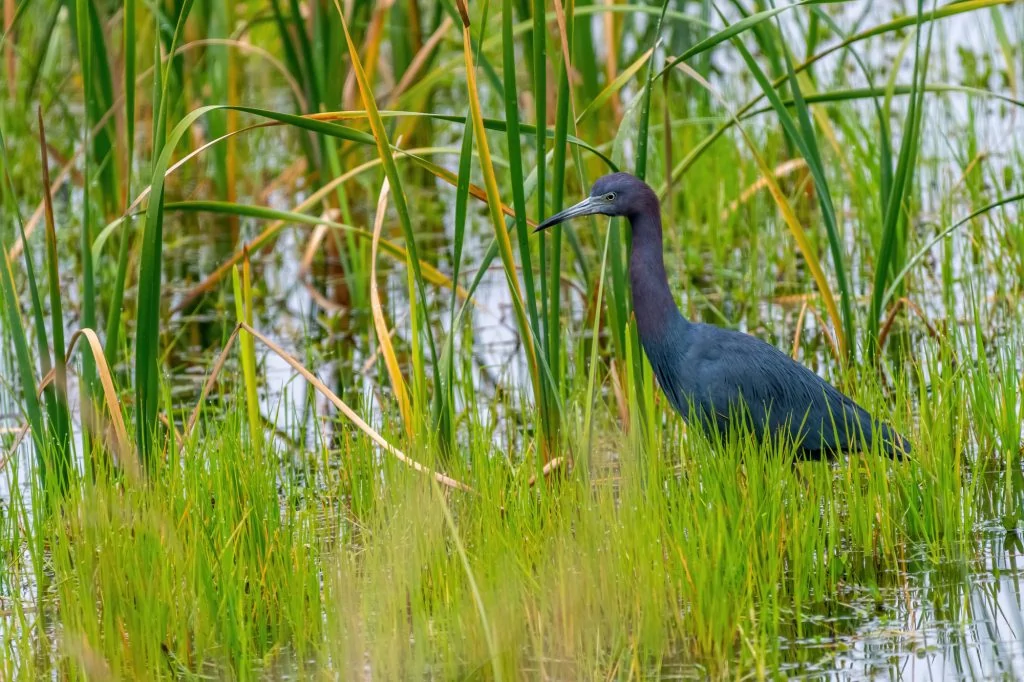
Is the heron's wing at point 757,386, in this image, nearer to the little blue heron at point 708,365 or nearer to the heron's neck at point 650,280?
the little blue heron at point 708,365

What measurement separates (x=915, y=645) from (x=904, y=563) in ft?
1.32

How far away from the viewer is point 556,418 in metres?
4.01

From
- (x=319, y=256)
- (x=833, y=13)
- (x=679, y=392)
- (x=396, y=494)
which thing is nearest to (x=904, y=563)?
(x=679, y=392)

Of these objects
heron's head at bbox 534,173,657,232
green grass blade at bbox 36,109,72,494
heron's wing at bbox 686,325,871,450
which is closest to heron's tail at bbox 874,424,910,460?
heron's wing at bbox 686,325,871,450

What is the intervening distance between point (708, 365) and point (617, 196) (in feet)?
1.75

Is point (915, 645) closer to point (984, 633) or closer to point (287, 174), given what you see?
point (984, 633)

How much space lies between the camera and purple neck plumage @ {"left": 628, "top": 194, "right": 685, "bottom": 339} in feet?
13.5

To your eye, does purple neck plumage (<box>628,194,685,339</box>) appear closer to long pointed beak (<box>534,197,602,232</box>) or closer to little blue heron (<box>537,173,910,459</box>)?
little blue heron (<box>537,173,910,459</box>)

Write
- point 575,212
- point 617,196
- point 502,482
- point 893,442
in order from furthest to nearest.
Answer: point 617,196
point 575,212
point 893,442
point 502,482

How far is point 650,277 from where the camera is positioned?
13.5 feet

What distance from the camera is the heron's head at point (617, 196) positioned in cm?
400

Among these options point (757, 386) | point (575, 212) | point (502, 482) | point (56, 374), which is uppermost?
point (575, 212)

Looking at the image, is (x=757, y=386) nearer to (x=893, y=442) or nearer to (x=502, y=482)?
(x=893, y=442)

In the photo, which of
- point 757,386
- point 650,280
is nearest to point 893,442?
point 757,386
